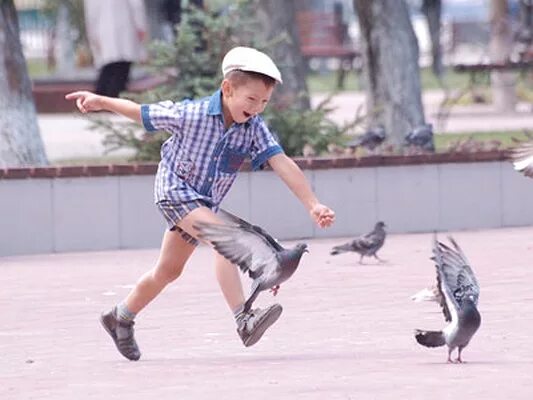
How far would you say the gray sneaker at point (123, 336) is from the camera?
893cm

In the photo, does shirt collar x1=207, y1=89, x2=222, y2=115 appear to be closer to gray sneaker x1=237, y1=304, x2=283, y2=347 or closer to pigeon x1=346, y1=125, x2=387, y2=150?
gray sneaker x1=237, y1=304, x2=283, y2=347

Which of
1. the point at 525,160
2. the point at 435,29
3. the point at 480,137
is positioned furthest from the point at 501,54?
the point at 525,160

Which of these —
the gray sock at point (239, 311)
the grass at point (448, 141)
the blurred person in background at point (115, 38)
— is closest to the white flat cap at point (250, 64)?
the gray sock at point (239, 311)

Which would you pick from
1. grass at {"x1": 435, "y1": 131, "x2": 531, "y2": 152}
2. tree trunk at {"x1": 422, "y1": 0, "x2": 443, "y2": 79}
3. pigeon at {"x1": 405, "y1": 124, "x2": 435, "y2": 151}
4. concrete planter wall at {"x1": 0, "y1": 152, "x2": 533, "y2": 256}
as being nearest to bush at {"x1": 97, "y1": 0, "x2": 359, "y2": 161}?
pigeon at {"x1": 405, "y1": 124, "x2": 435, "y2": 151}

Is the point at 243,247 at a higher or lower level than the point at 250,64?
lower

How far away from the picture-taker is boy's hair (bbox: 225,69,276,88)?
8.52m

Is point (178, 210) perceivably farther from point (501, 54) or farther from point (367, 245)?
point (501, 54)

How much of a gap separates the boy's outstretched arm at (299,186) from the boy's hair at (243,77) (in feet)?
1.22

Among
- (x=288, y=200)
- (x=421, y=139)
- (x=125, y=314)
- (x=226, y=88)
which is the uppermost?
(x=226, y=88)

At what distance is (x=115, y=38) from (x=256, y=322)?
13.4 metres

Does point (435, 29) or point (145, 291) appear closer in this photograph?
point (145, 291)

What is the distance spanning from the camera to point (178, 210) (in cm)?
864

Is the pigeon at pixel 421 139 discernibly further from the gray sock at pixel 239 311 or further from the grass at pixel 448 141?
the gray sock at pixel 239 311

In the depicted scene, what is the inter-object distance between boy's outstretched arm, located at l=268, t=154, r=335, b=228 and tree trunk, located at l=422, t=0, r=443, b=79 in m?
28.9
